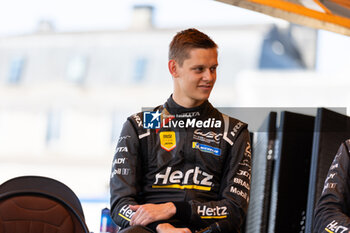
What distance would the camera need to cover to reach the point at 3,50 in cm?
2841

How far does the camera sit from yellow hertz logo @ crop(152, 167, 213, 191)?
243 centimetres

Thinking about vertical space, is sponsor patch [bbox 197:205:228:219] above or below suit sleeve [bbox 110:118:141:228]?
below

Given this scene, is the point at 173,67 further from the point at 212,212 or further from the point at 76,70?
the point at 76,70

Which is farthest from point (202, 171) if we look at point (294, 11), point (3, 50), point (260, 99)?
point (3, 50)

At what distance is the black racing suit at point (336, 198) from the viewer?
85.4 inches

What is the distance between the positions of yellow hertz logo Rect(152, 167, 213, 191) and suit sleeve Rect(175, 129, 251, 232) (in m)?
0.08

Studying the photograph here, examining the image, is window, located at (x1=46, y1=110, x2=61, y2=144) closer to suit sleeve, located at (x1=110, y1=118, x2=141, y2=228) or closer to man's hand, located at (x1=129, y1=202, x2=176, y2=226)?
suit sleeve, located at (x1=110, y1=118, x2=141, y2=228)

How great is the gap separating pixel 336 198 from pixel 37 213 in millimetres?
1073

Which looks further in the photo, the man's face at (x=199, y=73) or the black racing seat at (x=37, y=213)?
the man's face at (x=199, y=73)

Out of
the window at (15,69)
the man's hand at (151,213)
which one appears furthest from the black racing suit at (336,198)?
the window at (15,69)

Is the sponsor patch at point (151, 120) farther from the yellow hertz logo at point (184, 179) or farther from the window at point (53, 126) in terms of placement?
the window at point (53, 126)

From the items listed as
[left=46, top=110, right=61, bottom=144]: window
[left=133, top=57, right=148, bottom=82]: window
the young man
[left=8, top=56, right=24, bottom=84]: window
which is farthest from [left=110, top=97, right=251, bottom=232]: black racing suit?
[left=8, top=56, right=24, bottom=84]: window

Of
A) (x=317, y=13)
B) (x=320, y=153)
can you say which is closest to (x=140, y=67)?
(x=317, y=13)

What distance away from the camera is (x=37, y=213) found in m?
2.27
